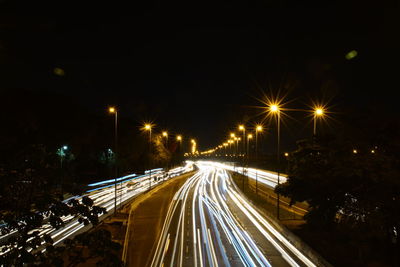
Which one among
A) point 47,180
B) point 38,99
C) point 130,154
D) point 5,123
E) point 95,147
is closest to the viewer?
point 47,180

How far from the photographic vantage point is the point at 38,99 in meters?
41.6

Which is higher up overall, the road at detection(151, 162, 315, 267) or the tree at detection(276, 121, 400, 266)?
the tree at detection(276, 121, 400, 266)

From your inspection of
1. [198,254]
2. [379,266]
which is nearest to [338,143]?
[379,266]

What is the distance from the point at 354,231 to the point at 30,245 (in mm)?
14059

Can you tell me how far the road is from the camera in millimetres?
16578

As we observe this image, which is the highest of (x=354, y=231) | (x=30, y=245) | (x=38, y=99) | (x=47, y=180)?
(x=38, y=99)

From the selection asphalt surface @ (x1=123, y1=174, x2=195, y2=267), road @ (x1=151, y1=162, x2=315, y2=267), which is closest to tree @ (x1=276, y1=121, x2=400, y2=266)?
road @ (x1=151, y1=162, x2=315, y2=267)

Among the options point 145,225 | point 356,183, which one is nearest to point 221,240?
point 145,225

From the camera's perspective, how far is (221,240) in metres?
20.7

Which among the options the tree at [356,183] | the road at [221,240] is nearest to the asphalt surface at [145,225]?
the road at [221,240]

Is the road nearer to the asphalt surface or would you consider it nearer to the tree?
the asphalt surface

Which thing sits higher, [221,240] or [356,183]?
[356,183]

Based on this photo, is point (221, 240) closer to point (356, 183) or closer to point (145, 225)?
point (145, 225)

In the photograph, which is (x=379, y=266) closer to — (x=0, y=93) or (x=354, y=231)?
(x=354, y=231)
